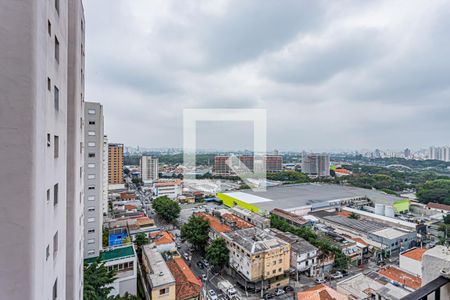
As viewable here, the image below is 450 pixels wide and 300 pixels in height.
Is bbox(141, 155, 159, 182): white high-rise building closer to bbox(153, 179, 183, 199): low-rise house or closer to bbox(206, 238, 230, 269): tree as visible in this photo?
bbox(153, 179, 183, 199): low-rise house

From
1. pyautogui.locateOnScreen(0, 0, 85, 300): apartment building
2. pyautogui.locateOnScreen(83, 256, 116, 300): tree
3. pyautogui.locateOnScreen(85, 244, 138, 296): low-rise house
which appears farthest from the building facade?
pyautogui.locateOnScreen(0, 0, 85, 300): apartment building

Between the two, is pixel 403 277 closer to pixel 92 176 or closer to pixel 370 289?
pixel 370 289

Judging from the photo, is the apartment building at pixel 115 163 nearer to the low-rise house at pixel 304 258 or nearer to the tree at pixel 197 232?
the tree at pixel 197 232

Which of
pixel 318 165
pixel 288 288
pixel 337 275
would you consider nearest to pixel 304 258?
pixel 288 288

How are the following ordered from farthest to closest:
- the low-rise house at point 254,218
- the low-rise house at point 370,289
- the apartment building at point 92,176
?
the low-rise house at point 254,218 → the apartment building at point 92,176 → the low-rise house at point 370,289

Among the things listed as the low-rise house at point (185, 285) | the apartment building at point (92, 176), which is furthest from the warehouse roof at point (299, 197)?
the apartment building at point (92, 176)
